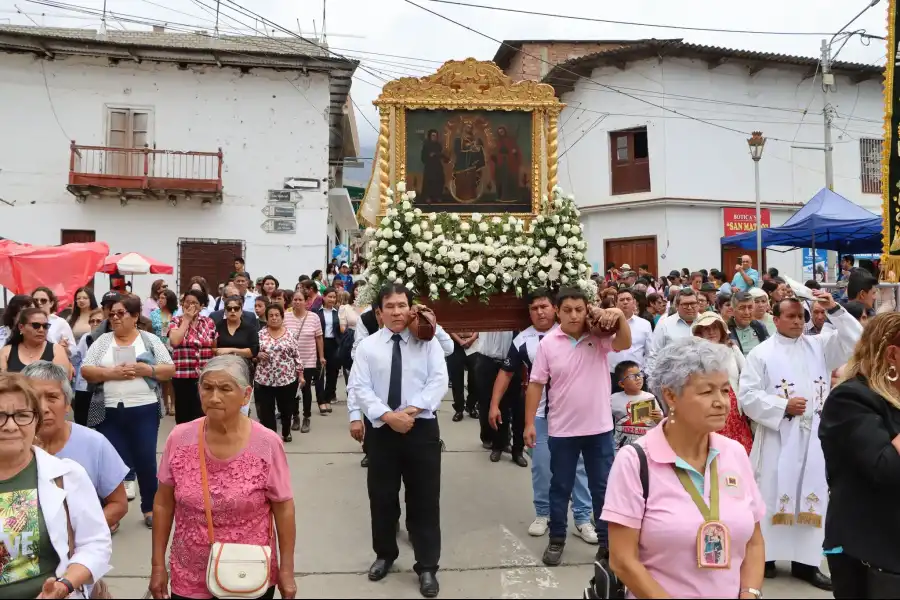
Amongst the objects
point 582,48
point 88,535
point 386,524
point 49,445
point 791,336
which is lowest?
point 386,524

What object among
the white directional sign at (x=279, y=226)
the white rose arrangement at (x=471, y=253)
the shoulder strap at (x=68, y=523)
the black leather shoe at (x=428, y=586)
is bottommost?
the black leather shoe at (x=428, y=586)

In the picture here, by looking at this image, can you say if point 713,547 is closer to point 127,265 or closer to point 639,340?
point 639,340

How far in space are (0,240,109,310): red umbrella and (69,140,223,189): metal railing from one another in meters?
7.76

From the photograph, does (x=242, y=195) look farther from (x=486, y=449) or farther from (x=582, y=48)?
(x=582, y=48)

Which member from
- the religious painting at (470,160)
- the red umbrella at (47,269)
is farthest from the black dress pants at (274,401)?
the red umbrella at (47,269)

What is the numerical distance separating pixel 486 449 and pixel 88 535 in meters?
5.94

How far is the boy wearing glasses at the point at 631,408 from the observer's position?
5109mm

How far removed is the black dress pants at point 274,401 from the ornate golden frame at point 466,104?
113 inches

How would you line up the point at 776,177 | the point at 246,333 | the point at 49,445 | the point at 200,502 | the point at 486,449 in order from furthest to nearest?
the point at 776,177 < the point at 486,449 < the point at 246,333 < the point at 49,445 < the point at 200,502

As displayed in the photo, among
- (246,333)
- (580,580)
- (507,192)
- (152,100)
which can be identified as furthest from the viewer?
Answer: (152,100)

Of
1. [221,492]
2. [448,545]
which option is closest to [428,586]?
[448,545]

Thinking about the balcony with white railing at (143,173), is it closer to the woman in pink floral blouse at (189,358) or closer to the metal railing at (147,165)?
the metal railing at (147,165)

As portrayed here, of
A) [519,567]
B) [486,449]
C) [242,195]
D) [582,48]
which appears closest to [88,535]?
[519,567]

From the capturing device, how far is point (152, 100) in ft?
58.4
